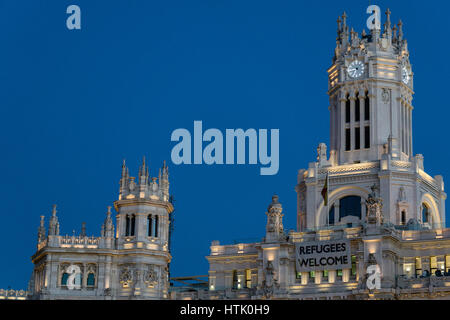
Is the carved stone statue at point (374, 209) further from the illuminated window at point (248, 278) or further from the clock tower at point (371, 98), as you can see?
the illuminated window at point (248, 278)


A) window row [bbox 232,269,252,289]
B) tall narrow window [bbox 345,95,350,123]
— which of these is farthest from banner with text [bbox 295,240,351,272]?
tall narrow window [bbox 345,95,350,123]

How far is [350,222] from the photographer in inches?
5054

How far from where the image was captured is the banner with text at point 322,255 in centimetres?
11631

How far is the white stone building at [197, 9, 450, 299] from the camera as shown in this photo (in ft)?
376

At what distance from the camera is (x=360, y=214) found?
128750 millimetres

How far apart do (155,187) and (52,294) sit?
66.1 feet

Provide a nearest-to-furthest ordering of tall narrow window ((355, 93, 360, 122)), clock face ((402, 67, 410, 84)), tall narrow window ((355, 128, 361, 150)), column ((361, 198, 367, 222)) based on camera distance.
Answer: column ((361, 198, 367, 222)), tall narrow window ((355, 128, 361, 150)), tall narrow window ((355, 93, 360, 122)), clock face ((402, 67, 410, 84))

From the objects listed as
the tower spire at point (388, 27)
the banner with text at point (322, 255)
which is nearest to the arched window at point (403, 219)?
the banner with text at point (322, 255)

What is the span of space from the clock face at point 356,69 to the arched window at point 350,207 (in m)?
19.4

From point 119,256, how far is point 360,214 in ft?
112

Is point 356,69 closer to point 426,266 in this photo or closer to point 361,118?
point 361,118

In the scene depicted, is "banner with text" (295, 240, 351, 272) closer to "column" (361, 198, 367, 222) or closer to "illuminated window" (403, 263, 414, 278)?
"illuminated window" (403, 263, 414, 278)
